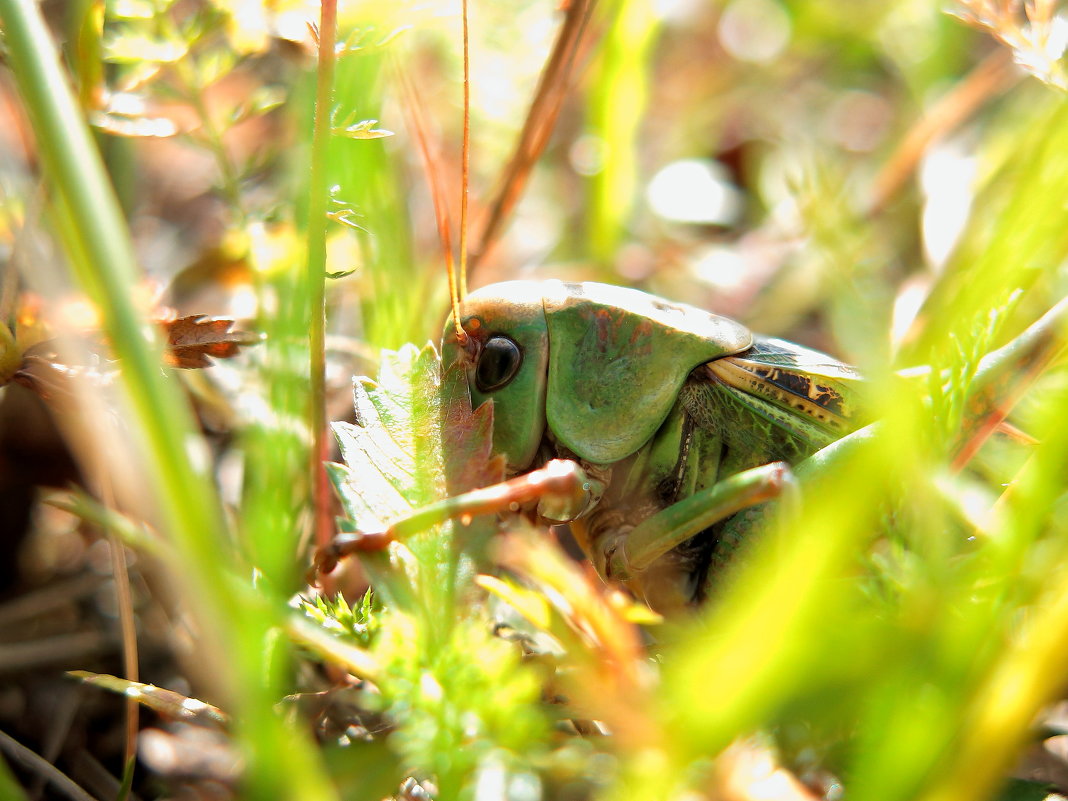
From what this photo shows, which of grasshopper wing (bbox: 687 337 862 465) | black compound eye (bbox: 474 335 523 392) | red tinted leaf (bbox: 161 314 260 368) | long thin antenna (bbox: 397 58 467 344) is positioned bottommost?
grasshopper wing (bbox: 687 337 862 465)

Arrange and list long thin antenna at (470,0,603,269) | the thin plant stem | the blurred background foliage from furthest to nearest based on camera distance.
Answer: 1. long thin antenna at (470,0,603,269)
2. the thin plant stem
3. the blurred background foliage

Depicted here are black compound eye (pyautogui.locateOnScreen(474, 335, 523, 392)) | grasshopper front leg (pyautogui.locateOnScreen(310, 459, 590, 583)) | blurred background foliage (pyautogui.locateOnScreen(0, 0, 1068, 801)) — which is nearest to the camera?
blurred background foliage (pyautogui.locateOnScreen(0, 0, 1068, 801))

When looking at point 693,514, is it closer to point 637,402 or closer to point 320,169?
point 637,402

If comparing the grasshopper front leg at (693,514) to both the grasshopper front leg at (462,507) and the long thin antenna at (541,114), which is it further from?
the long thin antenna at (541,114)

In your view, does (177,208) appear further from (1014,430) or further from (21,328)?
(1014,430)

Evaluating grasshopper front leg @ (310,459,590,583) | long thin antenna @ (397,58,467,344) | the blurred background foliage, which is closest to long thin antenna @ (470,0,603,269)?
the blurred background foliage

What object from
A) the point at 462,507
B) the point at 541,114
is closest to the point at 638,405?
the point at 462,507

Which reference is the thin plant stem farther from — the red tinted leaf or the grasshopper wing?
the grasshopper wing
